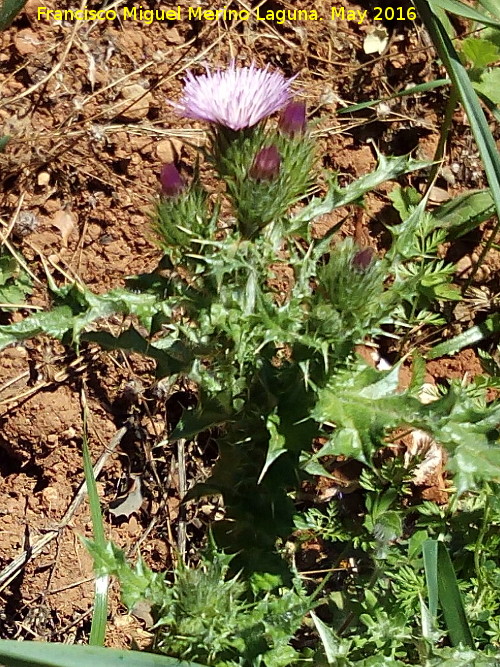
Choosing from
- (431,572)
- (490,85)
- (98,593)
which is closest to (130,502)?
(98,593)

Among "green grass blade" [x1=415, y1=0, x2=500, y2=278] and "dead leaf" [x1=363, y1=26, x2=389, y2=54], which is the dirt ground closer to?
"dead leaf" [x1=363, y1=26, x2=389, y2=54]

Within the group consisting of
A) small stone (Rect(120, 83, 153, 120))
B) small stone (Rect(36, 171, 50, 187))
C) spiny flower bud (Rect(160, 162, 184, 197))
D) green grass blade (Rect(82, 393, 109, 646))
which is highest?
spiny flower bud (Rect(160, 162, 184, 197))

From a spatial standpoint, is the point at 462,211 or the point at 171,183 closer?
the point at 171,183

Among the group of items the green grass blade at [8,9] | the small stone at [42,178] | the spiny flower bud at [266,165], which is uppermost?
the green grass blade at [8,9]

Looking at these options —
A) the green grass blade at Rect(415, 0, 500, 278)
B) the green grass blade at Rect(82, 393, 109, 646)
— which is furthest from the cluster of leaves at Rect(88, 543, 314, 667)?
the green grass blade at Rect(415, 0, 500, 278)

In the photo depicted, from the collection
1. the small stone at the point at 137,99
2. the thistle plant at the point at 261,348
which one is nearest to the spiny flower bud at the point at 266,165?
the thistle plant at the point at 261,348

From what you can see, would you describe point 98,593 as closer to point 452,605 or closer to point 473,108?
point 452,605

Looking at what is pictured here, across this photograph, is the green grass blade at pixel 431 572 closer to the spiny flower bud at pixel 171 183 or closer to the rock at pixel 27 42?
the spiny flower bud at pixel 171 183
